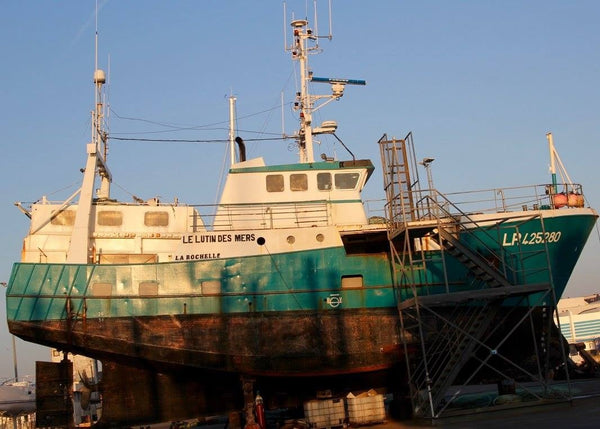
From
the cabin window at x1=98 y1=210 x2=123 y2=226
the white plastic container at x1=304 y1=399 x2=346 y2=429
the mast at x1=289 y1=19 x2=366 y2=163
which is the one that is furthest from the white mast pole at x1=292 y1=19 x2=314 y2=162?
the white plastic container at x1=304 y1=399 x2=346 y2=429

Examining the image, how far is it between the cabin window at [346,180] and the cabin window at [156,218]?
5893mm

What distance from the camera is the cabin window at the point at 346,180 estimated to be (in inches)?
868

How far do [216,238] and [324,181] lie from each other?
431 cm

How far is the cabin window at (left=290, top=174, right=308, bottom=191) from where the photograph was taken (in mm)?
22031

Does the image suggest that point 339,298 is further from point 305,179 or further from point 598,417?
point 598,417

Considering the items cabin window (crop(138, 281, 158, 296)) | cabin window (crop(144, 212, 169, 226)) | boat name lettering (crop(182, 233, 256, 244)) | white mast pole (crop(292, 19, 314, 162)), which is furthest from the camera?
white mast pole (crop(292, 19, 314, 162))

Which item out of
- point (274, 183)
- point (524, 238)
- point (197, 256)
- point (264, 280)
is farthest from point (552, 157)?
point (197, 256)

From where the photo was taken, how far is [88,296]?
19266 mm

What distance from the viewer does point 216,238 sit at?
67.3 ft

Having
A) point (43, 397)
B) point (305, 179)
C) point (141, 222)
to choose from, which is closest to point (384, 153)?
point (305, 179)

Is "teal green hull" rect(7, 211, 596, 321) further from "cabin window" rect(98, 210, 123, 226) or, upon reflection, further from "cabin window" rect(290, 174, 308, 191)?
"cabin window" rect(290, 174, 308, 191)

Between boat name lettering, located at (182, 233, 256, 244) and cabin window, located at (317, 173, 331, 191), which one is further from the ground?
cabin window, located at (317, 173, 331, 191)

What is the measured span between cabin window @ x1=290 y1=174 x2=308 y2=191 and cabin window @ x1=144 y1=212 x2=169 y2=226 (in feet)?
14.4

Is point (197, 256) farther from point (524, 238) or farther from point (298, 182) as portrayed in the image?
point (524, 238)
